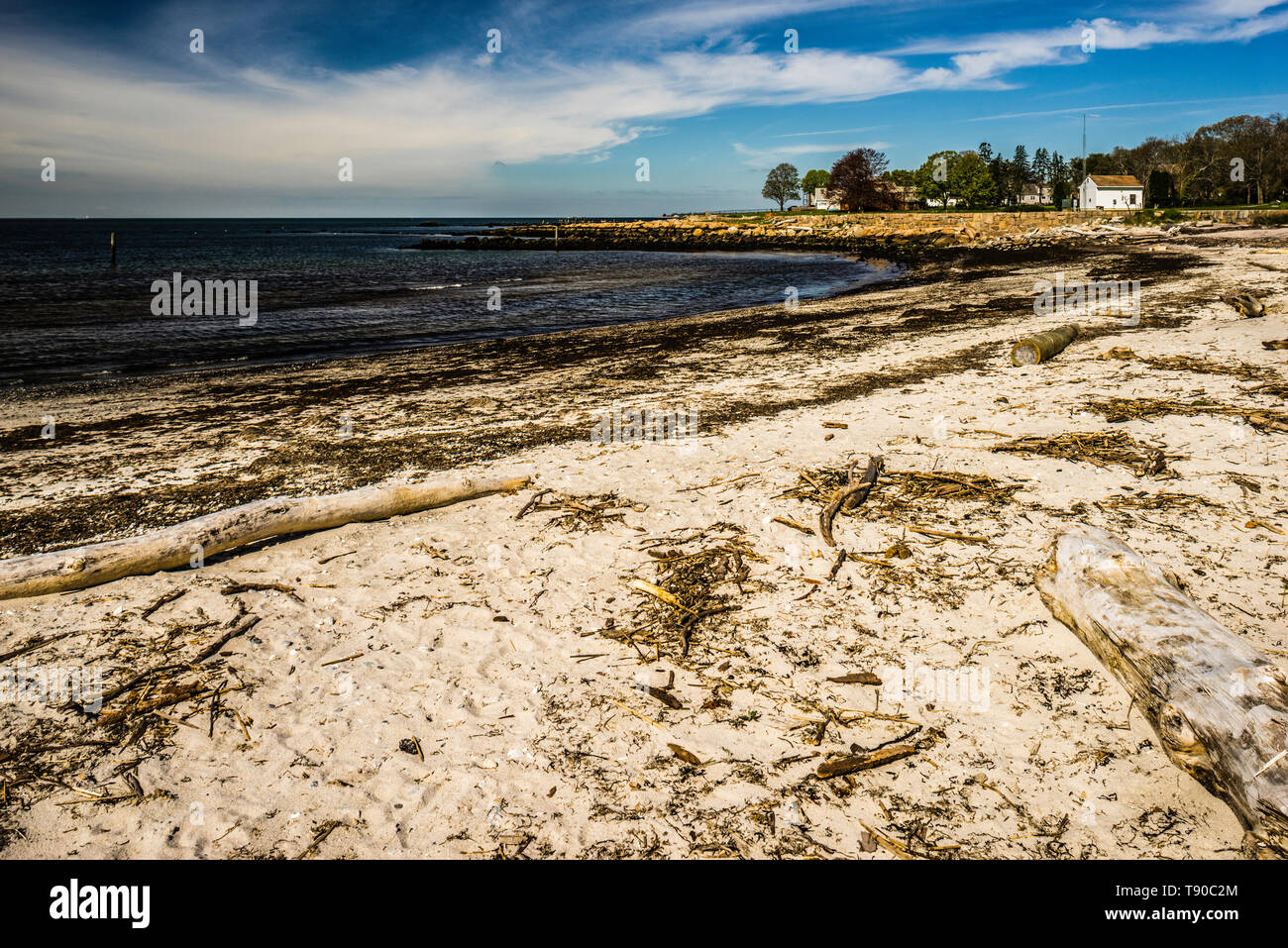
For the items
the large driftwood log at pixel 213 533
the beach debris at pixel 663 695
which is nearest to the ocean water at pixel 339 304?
the large driftwood log at pixel 213 533

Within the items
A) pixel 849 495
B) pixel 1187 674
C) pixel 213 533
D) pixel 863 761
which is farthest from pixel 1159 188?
pixel 213 533

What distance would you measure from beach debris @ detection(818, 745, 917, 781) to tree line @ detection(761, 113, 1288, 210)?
96.3 meters

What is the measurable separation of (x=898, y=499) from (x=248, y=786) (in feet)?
19.3

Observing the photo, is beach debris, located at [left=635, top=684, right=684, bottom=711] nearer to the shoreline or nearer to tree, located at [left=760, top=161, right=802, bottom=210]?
the shoreline

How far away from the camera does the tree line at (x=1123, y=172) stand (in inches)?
2908

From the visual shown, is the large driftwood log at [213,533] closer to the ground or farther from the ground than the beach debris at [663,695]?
farther from the ground

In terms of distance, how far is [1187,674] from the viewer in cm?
347

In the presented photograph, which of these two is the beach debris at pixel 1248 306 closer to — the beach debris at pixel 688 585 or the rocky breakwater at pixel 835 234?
the beach debris at pixel 688 585

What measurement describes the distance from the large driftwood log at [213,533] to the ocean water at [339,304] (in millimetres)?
12907

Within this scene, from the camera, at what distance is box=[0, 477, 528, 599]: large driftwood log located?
5316mm

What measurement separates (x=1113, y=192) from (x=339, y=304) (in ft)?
326

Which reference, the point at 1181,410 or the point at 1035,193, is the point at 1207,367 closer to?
the point at 1181,410

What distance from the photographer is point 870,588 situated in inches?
207
